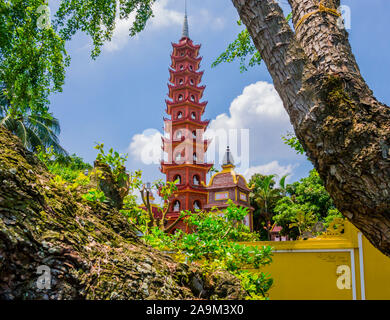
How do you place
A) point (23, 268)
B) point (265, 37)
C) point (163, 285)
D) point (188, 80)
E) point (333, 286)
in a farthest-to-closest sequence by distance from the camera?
point (188, 80), point (333, 286), point (265, 37), point (163, 285), point (23, 268)

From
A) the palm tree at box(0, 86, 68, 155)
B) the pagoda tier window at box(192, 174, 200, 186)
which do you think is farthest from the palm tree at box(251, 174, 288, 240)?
the palm tree at box(0, 86, 68, 155)

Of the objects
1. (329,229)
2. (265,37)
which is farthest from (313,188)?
(265,37)

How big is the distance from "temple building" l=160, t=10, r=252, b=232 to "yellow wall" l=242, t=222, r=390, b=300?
48.2ft

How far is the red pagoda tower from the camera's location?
21625 mm

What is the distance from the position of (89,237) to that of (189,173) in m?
20.5

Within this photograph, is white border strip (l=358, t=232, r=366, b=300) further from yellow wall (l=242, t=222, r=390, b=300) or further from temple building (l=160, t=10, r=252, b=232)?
temple building (l=160, t=10, r=252, b=232)

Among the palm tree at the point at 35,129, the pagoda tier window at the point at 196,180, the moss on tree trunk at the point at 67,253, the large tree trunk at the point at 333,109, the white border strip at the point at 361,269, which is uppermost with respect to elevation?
the palm tree at the point at 35,129

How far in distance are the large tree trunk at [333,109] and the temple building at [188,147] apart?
17.7m

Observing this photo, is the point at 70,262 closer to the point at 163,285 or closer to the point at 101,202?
the point at 163,285

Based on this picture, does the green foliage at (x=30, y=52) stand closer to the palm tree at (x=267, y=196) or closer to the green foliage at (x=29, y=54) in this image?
the green foliage at (x=29, y=54)

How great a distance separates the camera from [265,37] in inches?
65.3

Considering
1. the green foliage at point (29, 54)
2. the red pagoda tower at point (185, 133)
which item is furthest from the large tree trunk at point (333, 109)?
the red pagoda tower at point (185, 133)

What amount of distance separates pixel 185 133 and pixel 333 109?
21.5 m

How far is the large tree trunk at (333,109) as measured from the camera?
130cm
